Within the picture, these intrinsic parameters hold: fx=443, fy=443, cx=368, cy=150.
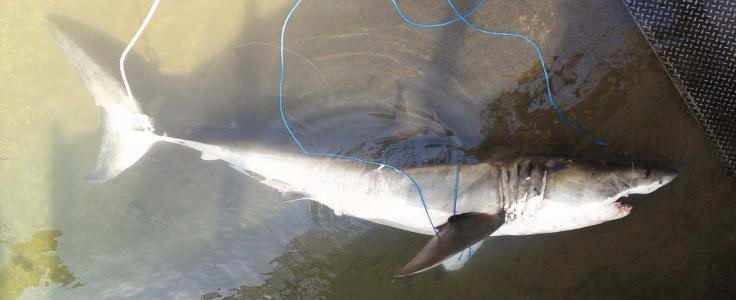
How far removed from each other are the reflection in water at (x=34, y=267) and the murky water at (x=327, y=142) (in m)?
0.01

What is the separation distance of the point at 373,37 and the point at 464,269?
1.68 m

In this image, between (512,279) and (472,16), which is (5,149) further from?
(512,279)

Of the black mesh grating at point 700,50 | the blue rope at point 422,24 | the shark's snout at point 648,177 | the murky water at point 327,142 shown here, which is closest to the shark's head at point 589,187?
the shark's snout at point 648,177

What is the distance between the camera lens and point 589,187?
252 centimetres

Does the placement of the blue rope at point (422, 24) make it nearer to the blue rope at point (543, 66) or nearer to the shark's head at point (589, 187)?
the blue rope at point (543, 66)

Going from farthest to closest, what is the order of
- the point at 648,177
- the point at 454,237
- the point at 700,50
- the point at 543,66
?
1. the point at 543,66
2. the point at 700,50
3. the point at 648,177
4. the point at 454,237

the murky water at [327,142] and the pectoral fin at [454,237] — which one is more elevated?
the murky water at [327,142]

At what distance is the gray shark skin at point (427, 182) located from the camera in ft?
8.32

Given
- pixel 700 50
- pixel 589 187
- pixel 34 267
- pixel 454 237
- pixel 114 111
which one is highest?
pixel 114 111

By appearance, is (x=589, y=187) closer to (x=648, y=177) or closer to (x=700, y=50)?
(x=648, y=177)

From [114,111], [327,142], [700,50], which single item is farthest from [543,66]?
[114,111]

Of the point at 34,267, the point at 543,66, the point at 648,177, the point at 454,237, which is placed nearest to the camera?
the point at 454,237

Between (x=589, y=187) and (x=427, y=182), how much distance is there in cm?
92

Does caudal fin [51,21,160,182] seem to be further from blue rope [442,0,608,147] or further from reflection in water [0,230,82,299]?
blue rope [442,0,608,147]
